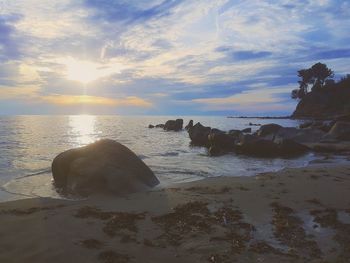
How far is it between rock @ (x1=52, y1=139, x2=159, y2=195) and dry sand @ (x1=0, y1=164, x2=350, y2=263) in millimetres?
666

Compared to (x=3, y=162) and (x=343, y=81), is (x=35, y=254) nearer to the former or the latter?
(x=3, y=162)

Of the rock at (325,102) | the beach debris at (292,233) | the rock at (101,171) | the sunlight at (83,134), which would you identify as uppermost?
the rock at (325,102)

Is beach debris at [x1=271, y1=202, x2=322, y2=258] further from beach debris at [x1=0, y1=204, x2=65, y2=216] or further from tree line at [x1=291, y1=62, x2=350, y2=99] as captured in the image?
tree line at [x1=291, y1=62, x2=350, y2=99]

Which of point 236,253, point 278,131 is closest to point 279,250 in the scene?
point 236,253

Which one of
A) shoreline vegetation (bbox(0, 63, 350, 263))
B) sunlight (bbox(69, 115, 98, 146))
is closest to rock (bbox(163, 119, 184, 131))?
sunlight (bbox(69, 115, 98, 146))

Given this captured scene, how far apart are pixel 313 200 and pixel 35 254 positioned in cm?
653

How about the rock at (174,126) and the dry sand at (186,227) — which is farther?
the rock at (174,126)

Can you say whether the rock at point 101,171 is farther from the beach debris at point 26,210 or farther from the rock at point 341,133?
the rock at point 341,133

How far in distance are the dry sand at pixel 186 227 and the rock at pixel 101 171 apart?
67 centimetres

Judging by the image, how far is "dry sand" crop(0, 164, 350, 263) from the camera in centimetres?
555

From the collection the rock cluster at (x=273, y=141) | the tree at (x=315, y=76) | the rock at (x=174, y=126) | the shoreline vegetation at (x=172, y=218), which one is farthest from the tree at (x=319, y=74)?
the shoreline vegetation at (x=172, y=218)

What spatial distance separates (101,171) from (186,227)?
4417 mm

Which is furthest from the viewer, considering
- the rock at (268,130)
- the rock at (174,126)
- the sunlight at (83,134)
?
the rock at (174,126)

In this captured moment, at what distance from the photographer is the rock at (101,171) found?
10367 millimetres
